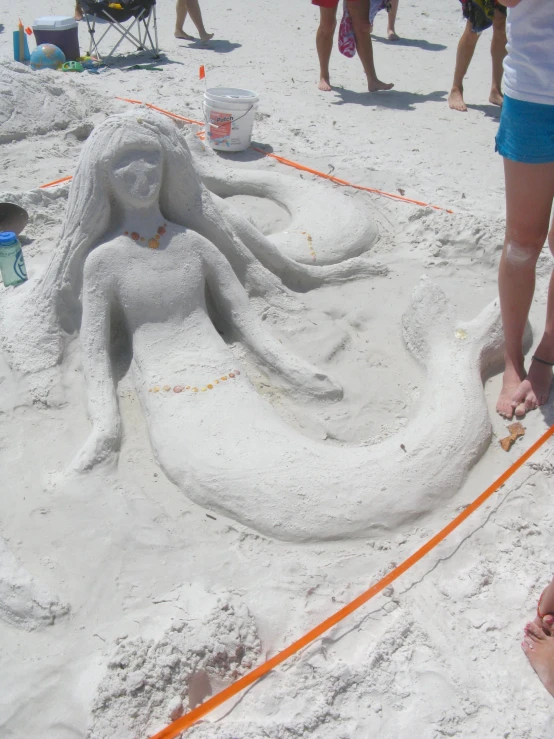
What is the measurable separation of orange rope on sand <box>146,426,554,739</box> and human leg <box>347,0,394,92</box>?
17.7ft

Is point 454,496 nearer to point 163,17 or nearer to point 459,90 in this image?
point 459,90

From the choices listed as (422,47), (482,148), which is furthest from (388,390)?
(422,47)

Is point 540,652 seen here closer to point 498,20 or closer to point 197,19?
point 498,20

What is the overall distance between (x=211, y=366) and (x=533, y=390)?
1398 mm

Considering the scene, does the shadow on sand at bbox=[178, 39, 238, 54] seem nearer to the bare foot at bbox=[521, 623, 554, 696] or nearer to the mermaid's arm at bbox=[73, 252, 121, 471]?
the mermaid's arm at bbox=[73, 252, 121, 471]

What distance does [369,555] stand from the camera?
2193mm

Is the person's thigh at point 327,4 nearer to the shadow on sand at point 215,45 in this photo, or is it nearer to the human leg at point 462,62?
the human leg at point 462,62

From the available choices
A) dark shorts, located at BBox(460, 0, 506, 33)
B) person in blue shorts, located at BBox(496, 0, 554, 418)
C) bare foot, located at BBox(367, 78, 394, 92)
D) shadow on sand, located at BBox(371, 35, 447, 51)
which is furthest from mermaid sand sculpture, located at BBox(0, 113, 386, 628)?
shadow on sand, located at BBox(371, 35, 447, 51)

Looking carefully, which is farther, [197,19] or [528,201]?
[197,19]

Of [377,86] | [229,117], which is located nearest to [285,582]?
[229,117]

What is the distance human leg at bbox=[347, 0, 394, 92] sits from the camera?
20.7 ft

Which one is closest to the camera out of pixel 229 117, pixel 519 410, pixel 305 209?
pixel 519 410

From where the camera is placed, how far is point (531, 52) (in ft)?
7.27

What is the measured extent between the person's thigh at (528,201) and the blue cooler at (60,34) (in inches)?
259
